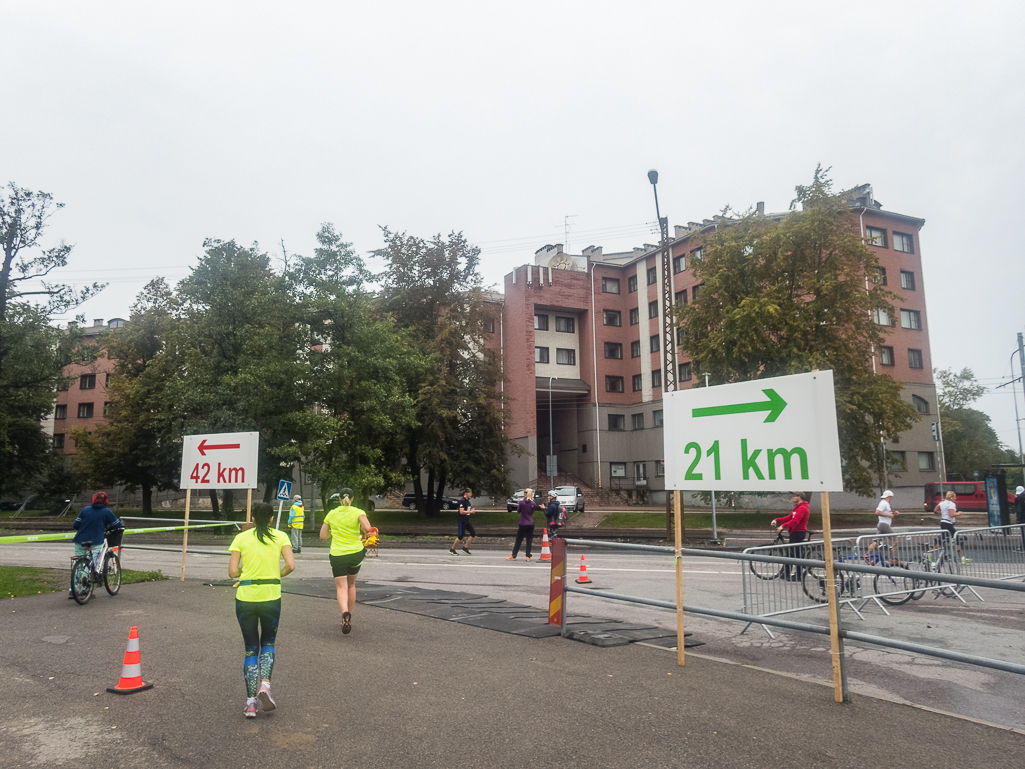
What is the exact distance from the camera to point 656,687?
242 inches

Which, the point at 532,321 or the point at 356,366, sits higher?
the point at 532,321

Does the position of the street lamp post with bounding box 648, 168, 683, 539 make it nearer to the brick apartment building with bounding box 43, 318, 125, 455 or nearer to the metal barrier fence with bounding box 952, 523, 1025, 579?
the metal barrier fence with bounding box 952, 523, 1025, 579

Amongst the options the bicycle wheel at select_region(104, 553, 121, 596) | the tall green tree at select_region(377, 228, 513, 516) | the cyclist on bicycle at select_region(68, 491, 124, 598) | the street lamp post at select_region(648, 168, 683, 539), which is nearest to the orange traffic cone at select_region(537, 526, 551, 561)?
the street lamp post at select_region(648, 168, 683, 539)

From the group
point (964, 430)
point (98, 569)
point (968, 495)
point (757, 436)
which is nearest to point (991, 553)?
point (757, 436)

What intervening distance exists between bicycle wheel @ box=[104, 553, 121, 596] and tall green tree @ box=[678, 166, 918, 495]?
27732 mm

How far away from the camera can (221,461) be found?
13812 millimetres

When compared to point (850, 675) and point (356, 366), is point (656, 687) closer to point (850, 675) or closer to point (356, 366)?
point (850, 675)

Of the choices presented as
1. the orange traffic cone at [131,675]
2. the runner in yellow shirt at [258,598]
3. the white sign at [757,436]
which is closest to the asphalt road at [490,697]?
the orange traffic cone at [131,675]

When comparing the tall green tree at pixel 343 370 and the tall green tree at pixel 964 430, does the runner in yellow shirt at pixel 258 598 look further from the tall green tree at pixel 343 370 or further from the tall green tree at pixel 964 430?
the tall green tree at pixel 964 430

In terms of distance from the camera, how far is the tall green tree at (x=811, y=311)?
3341 cm

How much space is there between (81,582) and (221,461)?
3.24 metres

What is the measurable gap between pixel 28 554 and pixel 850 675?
23953 mm

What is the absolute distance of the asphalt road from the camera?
4.72 meters

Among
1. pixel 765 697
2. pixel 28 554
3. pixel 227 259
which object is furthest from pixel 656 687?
pixel 227 259
